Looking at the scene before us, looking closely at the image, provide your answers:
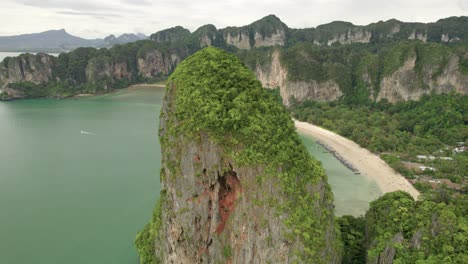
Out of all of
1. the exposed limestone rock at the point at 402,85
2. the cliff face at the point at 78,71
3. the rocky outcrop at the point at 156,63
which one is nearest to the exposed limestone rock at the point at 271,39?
the rocky outcrop at the point at 156,63

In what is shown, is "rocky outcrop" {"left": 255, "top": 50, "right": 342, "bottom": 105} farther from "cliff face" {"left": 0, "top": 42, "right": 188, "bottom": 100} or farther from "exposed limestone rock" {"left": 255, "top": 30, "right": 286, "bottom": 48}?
"exposed limestone rock" {"left": 255, "top": 30, "right": 286, "bottom": 48}

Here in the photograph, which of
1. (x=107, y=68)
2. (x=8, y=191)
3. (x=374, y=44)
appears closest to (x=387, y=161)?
(x=8, y=191)

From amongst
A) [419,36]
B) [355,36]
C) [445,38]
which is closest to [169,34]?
[355,36]

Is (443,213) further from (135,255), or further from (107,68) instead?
(107,68)

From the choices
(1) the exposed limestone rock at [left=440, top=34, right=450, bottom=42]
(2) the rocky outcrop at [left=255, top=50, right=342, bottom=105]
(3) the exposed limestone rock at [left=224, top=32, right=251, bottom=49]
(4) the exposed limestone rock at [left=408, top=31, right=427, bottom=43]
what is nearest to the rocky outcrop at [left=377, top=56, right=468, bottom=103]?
Answer: (2) the rocky outcrop at [left=255, top=50, right=342, bottom=105]

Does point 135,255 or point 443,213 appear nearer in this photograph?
point 443,213

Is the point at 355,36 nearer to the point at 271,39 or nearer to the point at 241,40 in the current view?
the point at 271,39
